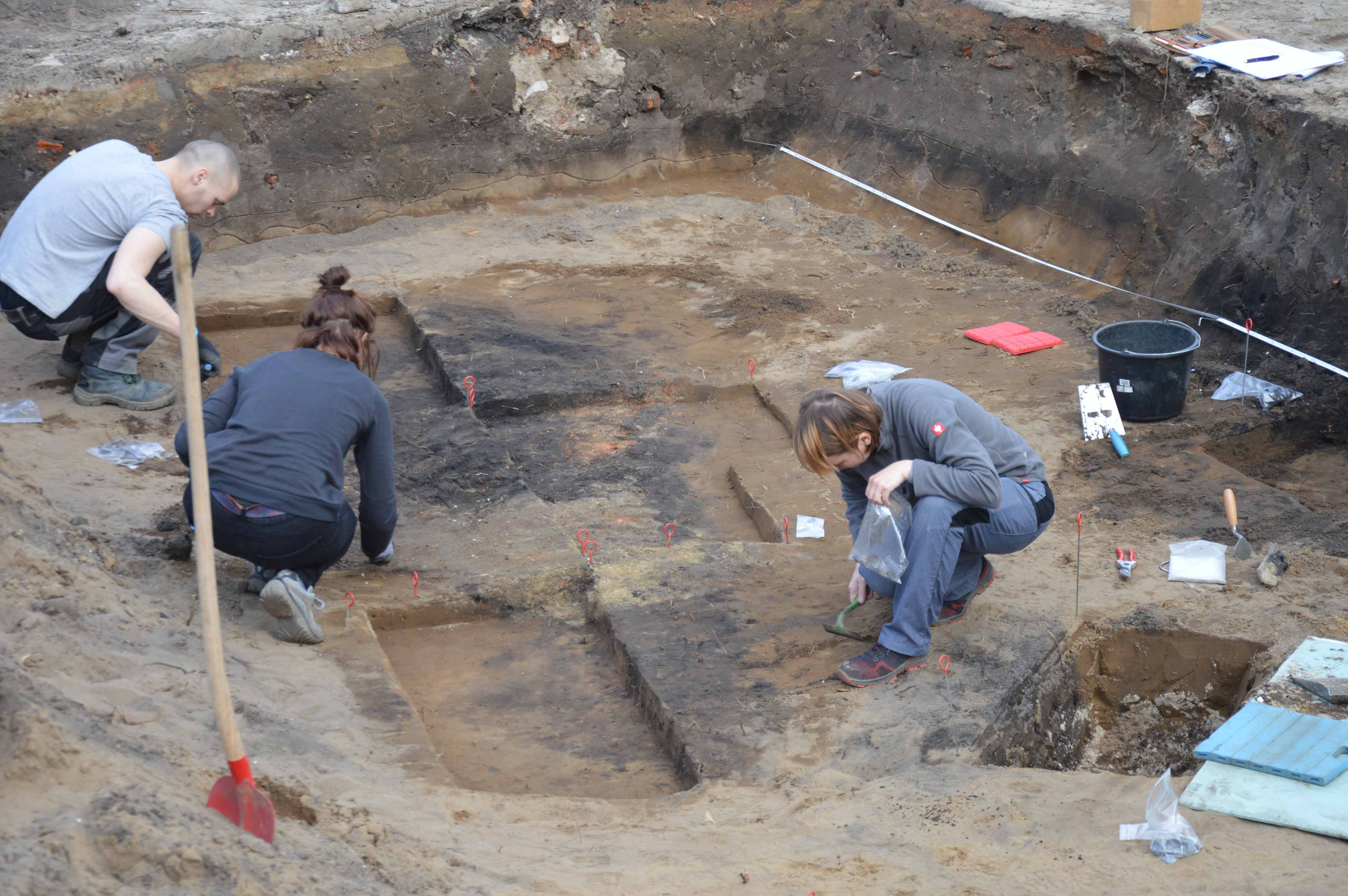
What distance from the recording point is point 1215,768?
311 centimetres

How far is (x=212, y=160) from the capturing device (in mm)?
5027

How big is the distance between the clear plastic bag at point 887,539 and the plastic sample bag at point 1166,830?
1003 millimetres

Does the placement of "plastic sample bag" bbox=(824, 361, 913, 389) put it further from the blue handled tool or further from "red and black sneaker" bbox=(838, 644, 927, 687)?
"red and black sneaker" bbox=(838, 644, 927, 687)

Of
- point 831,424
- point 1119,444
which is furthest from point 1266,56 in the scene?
point 831,424

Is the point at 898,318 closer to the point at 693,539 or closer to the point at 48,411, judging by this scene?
the point at 693,539

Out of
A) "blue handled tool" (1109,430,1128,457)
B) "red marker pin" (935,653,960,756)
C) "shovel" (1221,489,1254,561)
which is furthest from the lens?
"blue handled tool" (1109,430,1128,457)

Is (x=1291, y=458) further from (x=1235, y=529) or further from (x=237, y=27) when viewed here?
(x=237, y=27)

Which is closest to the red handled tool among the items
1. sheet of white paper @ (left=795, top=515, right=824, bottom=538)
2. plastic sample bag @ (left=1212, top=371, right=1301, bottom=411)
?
sheet of white paper @ (left=795, top=515, right=824, bottom=538)

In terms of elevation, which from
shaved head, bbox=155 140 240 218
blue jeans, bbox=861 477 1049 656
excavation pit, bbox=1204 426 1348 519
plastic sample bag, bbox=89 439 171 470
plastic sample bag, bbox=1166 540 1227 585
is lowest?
excavation pit, bbox=1204 426 1348 519

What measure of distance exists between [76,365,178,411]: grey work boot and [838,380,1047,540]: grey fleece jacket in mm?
3481

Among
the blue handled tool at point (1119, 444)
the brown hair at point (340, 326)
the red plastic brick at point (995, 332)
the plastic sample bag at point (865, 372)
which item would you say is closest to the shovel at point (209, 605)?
the brown hair at point (340, 326)

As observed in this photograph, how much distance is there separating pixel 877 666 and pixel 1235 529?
5.70ft

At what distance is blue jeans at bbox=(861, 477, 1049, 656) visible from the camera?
3.65 metres

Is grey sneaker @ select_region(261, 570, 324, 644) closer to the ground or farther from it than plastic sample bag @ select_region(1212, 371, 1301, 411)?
farther from it
